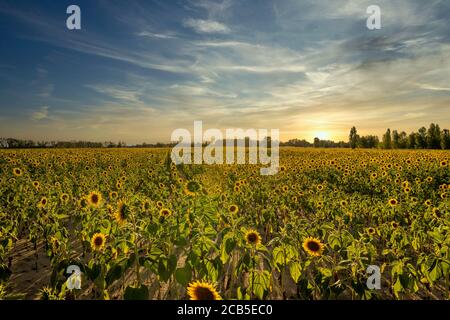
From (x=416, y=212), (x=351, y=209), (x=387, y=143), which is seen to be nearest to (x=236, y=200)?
(x=351, y=209)

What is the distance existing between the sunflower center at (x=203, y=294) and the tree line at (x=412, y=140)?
241ft

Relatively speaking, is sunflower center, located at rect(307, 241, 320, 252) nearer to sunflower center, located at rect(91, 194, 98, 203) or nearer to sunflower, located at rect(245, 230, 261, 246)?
sunflower, located at rect(245, 230, 261, 246)

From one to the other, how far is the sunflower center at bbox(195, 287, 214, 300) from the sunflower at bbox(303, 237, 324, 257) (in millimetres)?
1769

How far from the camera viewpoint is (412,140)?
228ft

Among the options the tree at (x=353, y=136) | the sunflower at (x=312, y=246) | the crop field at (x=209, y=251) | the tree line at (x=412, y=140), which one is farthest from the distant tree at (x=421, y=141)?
the sunflower at (x=312, y=246)

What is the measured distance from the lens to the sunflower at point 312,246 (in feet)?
12.0

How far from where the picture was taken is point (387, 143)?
246 ft

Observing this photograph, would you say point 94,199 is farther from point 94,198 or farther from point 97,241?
point 97,241

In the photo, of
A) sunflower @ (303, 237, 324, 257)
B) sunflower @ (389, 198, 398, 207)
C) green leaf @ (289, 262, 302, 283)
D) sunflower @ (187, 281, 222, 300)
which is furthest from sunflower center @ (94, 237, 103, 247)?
sunflower @ (389, 198, 398, 207)

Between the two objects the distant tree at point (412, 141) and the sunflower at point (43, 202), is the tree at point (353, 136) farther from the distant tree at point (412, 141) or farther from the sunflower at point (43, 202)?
the sunflower at point (43, 202)

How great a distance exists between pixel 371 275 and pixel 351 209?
4.00m

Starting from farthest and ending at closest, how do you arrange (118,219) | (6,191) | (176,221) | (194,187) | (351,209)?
1. (6,191)
2. (351,209)
3. (194,187)
4. (176,221)
5. (118,219)

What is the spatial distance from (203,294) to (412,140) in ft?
272
